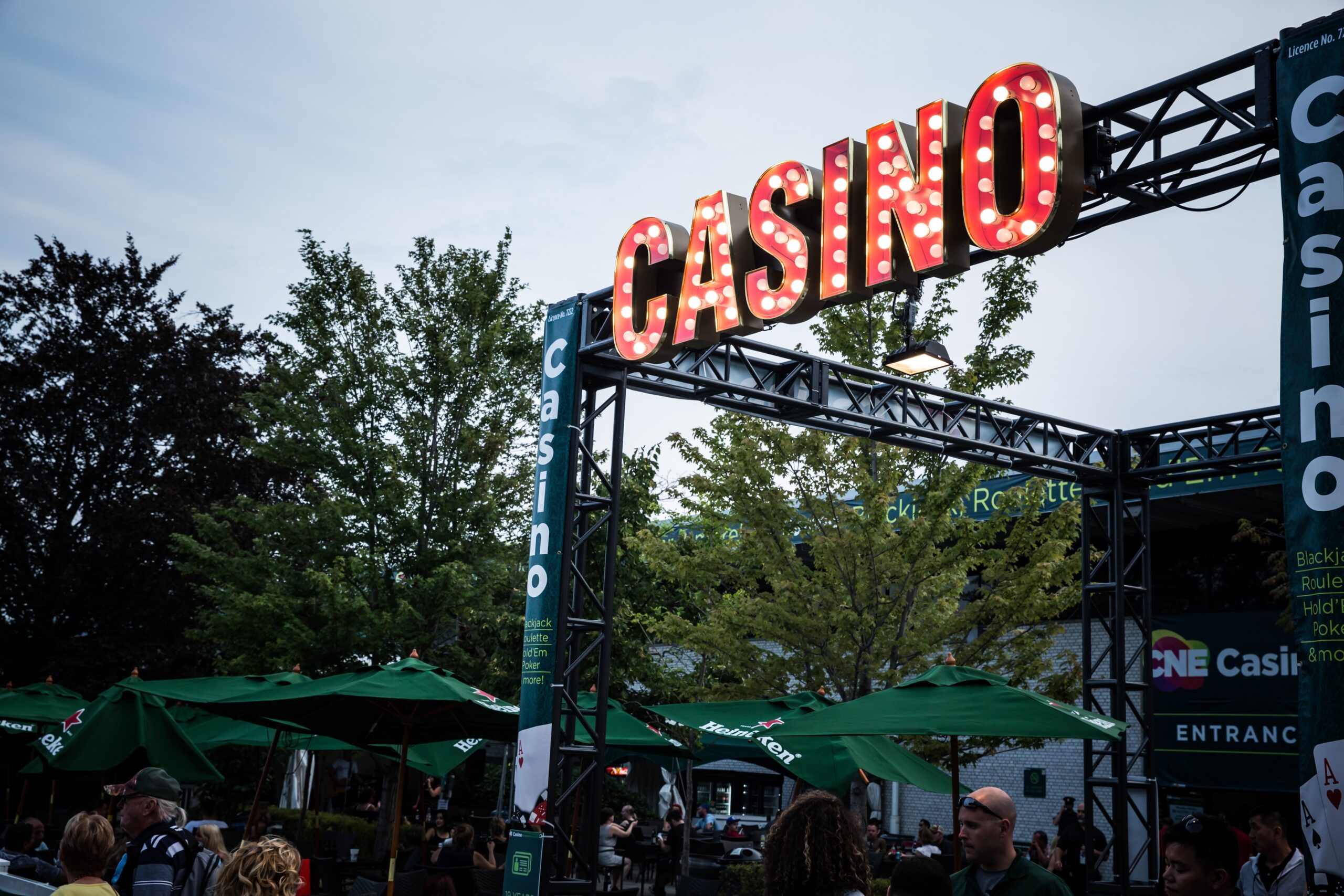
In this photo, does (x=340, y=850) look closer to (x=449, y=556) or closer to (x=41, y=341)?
(x=449, y=556)

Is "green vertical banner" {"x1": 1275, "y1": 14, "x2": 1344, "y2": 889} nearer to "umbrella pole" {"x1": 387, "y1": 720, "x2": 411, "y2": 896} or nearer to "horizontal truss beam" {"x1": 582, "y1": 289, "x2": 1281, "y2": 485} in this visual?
"horizontal truss beam" {"x1": 582, "y1": 289, "x2": 1281, "y2": 485}

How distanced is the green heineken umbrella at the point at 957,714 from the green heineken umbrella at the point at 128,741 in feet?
20.8

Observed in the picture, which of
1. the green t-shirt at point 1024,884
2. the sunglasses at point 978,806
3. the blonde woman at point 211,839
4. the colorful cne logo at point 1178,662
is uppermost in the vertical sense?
the colorful cne logo at point 1178,662

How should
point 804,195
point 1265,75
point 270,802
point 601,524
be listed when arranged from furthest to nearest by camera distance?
1. point 270,802
2. point 601,524
3. point 804,195
4. point 1265,75

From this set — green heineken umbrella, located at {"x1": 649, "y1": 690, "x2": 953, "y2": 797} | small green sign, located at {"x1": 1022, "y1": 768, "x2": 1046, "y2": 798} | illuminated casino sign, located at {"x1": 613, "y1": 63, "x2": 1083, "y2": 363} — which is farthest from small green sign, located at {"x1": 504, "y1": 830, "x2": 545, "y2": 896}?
small green sign, located at {"x1": 1022, "y1": 768, "x2": 1046, "y2": 798}

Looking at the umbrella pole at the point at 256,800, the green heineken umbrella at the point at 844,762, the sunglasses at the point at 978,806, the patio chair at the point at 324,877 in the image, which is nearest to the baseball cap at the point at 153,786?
the sunglasses at the point at 978,806

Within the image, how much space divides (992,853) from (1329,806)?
2.66 m

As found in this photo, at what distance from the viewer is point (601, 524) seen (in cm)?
1186

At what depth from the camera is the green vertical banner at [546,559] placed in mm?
11141

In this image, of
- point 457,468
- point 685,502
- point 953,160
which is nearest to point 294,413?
point 457,468

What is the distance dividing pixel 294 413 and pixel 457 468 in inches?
103

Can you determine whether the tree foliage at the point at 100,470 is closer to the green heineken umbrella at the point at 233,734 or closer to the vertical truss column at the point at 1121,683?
the green heineken umbrella at the point at 233,734

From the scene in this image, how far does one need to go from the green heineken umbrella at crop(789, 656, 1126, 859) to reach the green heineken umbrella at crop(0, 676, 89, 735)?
36.8 ft

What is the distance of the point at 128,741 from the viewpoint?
11914mm
